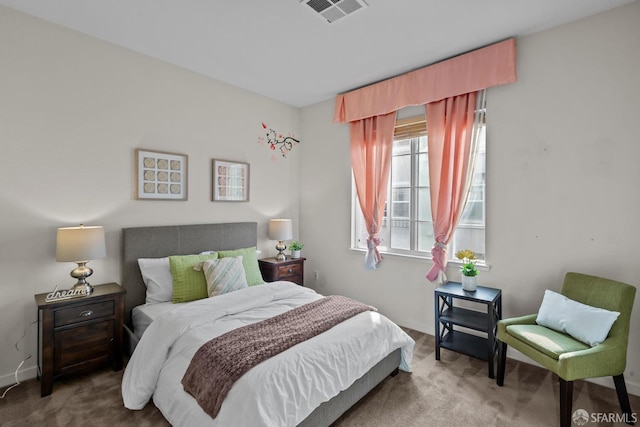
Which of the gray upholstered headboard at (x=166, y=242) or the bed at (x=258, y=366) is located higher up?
the gray upholstered headboard at (x=166, y=242)

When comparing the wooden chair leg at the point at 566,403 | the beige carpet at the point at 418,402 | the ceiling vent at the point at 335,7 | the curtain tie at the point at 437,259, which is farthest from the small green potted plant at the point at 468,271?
the ceiling vent at the point at 335,7

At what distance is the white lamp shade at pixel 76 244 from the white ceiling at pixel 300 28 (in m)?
1.70

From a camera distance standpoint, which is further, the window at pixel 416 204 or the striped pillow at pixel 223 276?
the window at pixel 416 204

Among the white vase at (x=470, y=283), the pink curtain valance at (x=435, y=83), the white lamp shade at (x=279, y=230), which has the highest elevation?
the pink curtain valance at (x=435, y=83)

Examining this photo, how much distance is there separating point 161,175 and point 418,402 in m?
3.06

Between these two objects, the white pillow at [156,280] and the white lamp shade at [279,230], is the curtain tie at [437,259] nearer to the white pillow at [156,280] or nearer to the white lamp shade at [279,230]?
the white lamp shade at [279,230]

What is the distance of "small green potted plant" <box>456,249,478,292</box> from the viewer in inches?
107

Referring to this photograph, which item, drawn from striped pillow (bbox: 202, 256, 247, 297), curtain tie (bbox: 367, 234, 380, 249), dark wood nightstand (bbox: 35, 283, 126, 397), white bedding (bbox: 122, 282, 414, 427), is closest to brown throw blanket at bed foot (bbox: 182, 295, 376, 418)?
white bedding (bbox: 122, 282, 414, 427)

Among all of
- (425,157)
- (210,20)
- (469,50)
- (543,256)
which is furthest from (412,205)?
(210,20)

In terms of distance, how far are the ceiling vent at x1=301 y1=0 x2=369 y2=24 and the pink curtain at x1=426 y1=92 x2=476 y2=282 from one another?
1.32 m

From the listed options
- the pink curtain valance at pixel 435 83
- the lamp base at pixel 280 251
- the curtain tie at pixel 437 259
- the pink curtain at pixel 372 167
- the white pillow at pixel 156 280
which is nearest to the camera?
the pink curtain valance at pixel 435 83

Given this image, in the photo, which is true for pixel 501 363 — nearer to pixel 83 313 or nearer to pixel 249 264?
pixel 249 264

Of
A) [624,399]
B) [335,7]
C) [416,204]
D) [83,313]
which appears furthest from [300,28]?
[624,399]

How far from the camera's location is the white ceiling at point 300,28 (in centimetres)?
226
